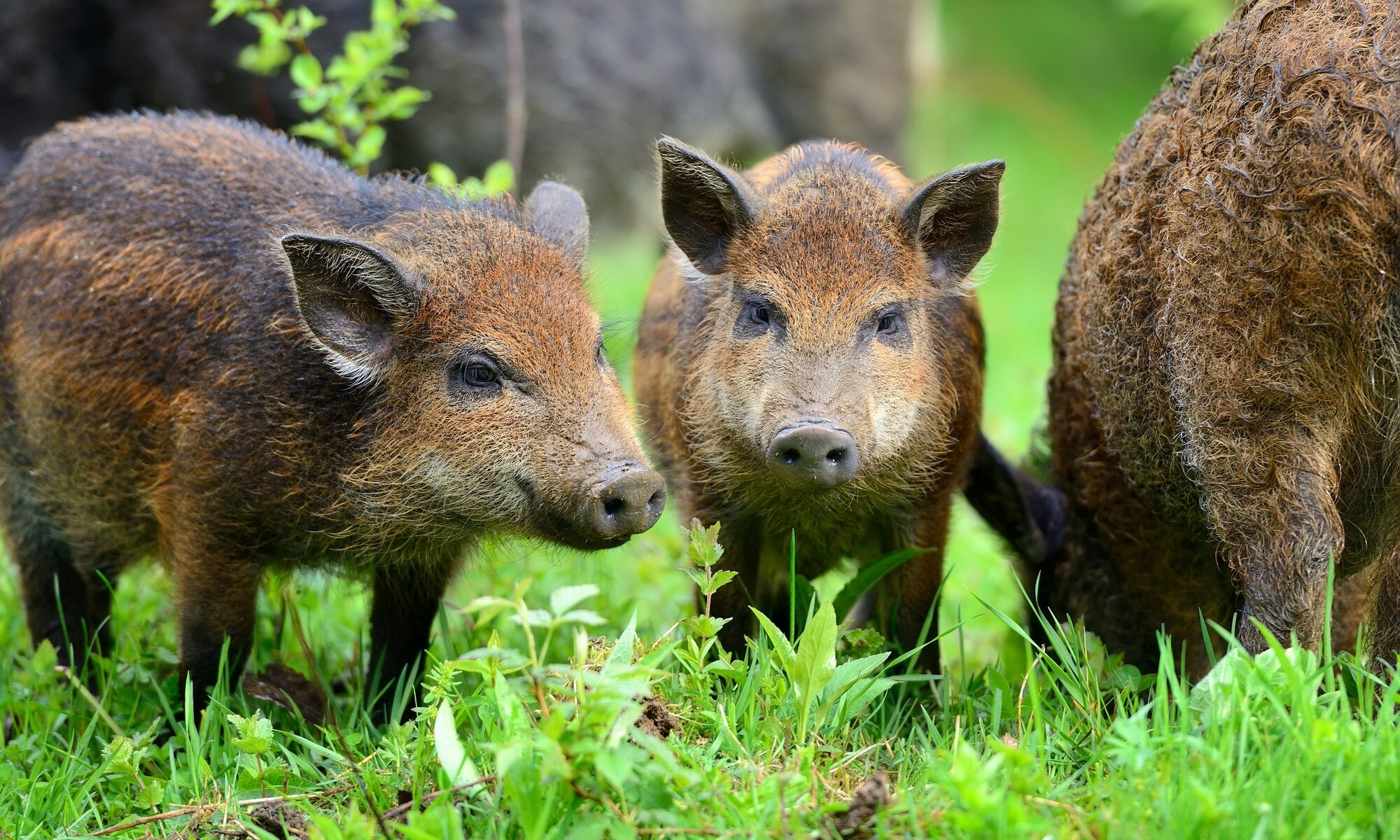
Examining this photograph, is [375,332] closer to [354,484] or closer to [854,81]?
[354,484]

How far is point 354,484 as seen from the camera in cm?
420

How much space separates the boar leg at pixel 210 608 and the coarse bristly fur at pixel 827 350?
1468mm

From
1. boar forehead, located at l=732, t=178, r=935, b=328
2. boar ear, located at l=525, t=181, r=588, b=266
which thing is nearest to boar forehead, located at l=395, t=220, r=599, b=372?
boar ear, located at l=525, t=181, r=588, b=266

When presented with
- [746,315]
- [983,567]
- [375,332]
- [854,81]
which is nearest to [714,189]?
[746,315]

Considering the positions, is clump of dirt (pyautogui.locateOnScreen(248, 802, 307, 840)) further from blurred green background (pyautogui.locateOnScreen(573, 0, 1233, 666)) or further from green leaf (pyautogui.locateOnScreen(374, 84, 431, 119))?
blurred green background (pyautogui.locateOnScreen(573, 0, 1233, 666))

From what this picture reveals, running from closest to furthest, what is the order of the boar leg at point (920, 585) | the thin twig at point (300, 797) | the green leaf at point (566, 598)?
1. the green leaf at point (566, 598)
2. the thin twig at point (300, 797)
3. the boar leg at point (920, 585)

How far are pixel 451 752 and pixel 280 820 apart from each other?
1.57ft

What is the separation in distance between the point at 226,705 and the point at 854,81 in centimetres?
1187

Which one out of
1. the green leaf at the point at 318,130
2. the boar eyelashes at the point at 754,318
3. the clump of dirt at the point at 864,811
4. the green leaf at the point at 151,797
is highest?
the green leaf at the point at 318,130

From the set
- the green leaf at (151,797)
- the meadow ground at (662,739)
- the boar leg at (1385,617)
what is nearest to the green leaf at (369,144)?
the meadow ground at (662,739)

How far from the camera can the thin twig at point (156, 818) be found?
328 centimetres

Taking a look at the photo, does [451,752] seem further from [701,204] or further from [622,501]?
[701,204]

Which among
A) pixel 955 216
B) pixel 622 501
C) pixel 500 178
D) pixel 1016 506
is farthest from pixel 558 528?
pixel 500 178

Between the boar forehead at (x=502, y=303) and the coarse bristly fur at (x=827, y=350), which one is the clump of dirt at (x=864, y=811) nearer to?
the coarse bristly fur at (x=827, y=350)
